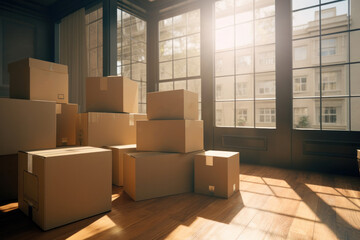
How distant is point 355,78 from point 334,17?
2.74ft

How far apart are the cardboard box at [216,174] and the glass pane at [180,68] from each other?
7.28 feet

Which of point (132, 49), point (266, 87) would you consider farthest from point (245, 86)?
point (132, 49)

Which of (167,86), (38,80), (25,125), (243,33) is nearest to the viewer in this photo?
(25,125)

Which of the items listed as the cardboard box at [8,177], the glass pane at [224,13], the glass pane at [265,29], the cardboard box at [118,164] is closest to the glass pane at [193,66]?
the glass pane at [224,13]

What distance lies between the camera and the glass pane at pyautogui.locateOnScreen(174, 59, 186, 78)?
3746 millimetres

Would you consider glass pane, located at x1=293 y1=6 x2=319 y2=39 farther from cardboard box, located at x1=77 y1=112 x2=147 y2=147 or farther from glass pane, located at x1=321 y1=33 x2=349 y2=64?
cardboard box, located at x1=77 y1=112 x2=147 y2=147

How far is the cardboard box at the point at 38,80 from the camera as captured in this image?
1870mm

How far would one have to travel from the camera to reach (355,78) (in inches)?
96.1

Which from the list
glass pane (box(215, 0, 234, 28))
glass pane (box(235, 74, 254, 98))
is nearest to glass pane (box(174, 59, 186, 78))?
glass pane (box(215, 0, 234, 28))

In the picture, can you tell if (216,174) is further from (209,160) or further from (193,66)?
(193,66)

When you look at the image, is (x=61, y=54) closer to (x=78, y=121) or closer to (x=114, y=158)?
(x=78, y=121)

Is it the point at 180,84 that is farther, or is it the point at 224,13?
the point at 180,84

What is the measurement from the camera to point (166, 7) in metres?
3.81

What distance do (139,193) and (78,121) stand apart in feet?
3.51
